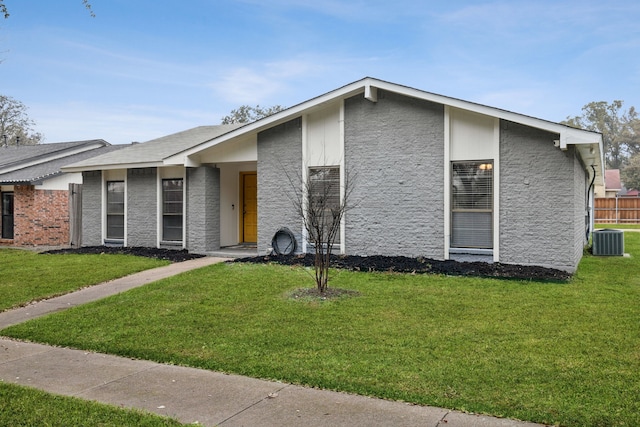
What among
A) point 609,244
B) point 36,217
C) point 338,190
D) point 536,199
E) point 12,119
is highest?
point 12,119

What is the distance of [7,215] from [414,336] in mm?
19191

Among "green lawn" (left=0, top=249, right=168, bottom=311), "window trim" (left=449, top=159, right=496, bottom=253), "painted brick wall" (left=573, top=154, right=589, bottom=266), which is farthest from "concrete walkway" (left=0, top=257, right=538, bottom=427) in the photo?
"painted brick wall" (left=573, top=154, right=589, bottom=266)

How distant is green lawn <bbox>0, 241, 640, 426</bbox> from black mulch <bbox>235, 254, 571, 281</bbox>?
45 centimetres

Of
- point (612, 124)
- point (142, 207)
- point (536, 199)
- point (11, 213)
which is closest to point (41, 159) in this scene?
point (11, 213)

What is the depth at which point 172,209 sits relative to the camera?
48.2 feet

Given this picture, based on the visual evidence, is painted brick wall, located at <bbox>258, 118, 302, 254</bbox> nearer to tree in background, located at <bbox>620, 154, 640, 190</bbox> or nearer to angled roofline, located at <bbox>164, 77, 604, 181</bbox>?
angled roofline, located at <bbox>164, 77, 604, 181</bbox>

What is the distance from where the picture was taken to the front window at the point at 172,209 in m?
14.6

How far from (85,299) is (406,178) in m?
7.03

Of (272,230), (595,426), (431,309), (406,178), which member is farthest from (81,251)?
(595,426)

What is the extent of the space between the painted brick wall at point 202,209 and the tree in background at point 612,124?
65964 millimetres

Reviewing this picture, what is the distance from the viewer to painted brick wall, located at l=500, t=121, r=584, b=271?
10.1 m

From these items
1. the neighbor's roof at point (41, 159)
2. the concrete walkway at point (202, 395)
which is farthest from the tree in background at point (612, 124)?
the concrete walkway at point (202, 395)

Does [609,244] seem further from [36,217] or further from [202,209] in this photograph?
[36,217]

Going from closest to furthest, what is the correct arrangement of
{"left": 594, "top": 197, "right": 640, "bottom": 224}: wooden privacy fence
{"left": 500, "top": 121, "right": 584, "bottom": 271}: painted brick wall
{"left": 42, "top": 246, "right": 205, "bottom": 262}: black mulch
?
{"left": 500, "top": 121, "right": 584, "bottom": 271}: painted brick wall < {"left": 42, "top": 246, "right": 205, "bottom": 262}: black mulch < {"left": 594, "top": 197, "right": 640, "bottom": 224}: wooden privacy fence
